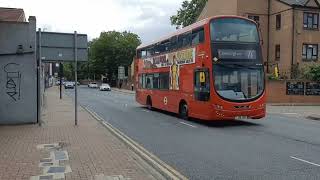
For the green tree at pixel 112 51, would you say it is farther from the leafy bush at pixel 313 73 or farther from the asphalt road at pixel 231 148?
the asphalt road at pixel 231 148

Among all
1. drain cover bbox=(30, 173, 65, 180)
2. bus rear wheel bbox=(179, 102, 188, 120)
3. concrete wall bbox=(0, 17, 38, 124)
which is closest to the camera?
drain cover bbox=(30, 173, 65, 180)

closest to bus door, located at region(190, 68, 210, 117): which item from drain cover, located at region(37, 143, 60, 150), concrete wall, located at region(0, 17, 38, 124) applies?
concrete wall, located at region(0, 17, 38, 124)

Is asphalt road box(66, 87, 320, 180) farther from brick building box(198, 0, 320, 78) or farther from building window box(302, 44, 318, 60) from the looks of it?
building window box(302, 44, 318, 60)

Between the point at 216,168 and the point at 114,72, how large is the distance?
101m

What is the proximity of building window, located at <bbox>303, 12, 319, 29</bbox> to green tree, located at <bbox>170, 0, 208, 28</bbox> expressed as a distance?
21301 millimetres

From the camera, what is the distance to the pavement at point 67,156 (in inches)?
362

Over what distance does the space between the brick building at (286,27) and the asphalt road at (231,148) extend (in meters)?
31.0

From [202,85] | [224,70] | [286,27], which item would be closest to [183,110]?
[202,85]

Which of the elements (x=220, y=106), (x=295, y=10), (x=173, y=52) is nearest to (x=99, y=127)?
(x=220, y=106)

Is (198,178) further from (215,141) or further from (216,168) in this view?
(215,141)

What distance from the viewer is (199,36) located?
2052cm

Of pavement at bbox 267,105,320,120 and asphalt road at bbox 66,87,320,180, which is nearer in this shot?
asphalt road at bbox 66,87,320,180

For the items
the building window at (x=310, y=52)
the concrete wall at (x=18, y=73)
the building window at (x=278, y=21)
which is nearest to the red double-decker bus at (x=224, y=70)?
the concrete wall at (x=18, y=73)

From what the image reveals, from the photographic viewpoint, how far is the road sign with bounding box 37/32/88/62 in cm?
1867
